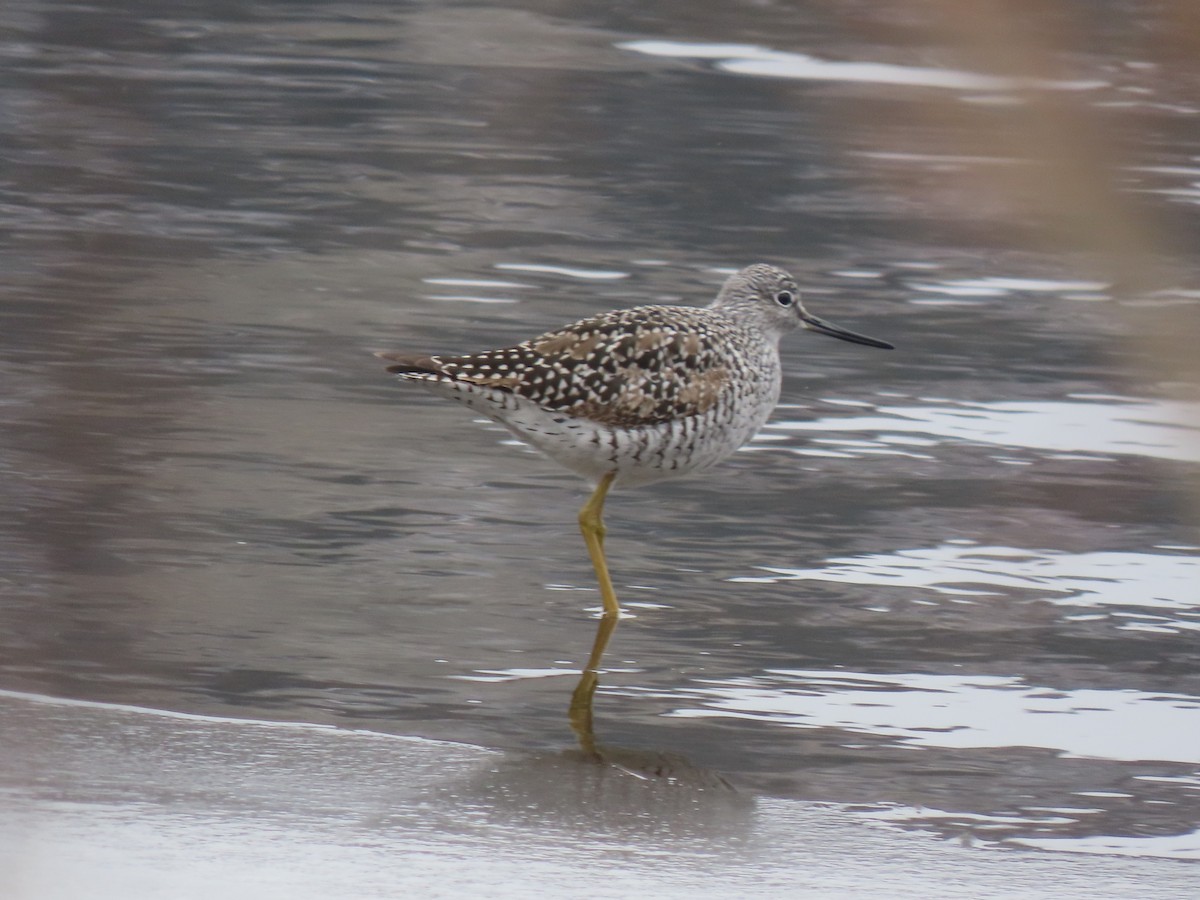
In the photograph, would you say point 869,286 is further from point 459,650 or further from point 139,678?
point 139,678

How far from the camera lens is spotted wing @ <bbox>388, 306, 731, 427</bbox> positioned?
630cm

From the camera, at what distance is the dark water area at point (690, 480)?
1.92 meters

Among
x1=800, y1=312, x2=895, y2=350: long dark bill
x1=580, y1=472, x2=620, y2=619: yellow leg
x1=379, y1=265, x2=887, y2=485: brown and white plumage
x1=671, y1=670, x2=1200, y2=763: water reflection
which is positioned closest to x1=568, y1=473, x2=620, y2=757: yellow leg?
x1=580, y1=472, x2=620, y2=619: yellow leg

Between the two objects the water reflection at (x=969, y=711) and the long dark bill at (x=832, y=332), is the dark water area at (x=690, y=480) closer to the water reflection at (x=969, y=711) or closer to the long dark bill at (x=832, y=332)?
the water reflection at (x=969, y=711)

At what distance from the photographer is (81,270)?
1003cm

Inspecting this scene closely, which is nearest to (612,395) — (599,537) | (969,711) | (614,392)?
(614,392)

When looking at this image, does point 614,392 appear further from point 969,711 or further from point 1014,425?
point 1014,425

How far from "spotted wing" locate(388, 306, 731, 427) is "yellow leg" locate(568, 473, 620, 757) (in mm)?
307

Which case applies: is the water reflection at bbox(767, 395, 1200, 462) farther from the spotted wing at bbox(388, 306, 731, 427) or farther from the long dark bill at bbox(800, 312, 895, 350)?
the spotted wing at bbox(388, 306, 731, 427)

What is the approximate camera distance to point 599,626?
6059 millimetres

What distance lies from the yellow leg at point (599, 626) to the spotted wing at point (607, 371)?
307mm

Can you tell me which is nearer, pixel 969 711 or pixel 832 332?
pixel 969 711

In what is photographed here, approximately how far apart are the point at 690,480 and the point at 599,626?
1.82m

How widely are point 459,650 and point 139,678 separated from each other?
96 centimetres
